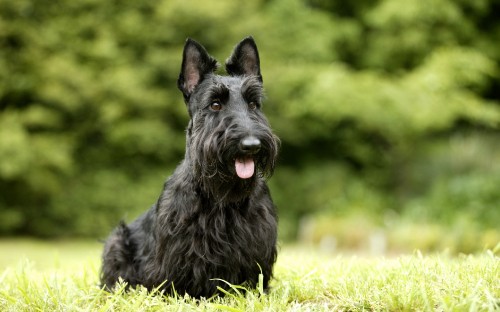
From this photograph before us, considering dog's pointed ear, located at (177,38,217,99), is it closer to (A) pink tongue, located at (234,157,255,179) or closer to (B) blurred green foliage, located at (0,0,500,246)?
(A) pink tongue, located at (234,157,255,179)

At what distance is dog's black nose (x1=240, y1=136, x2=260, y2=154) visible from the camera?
10.4 feet

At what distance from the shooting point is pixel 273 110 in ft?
46.3

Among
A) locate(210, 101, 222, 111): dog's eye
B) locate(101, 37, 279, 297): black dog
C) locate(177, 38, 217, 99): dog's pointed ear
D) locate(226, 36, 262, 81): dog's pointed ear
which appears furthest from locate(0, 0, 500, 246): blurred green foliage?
locate(210, 101, 222, 111): dog's eye

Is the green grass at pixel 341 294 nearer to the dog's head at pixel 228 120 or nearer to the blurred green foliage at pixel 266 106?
the dog's head at pixel 228 120

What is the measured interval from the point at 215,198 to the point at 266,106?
34.9ft

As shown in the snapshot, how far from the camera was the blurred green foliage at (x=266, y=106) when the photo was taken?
1216cm

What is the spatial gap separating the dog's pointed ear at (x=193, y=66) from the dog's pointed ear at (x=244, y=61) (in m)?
0.17

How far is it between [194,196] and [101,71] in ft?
33.8

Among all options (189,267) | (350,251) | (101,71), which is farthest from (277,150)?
(101,71)

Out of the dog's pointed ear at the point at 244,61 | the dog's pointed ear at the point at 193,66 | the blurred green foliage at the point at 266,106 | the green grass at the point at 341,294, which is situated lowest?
the green grass at the point at 341,294

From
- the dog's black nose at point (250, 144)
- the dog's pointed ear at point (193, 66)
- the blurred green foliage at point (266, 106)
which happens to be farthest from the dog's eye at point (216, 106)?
the blurred green foliage at point (266, 106)

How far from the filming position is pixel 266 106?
1396 centimetres

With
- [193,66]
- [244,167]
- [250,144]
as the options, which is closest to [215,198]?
[244,167]

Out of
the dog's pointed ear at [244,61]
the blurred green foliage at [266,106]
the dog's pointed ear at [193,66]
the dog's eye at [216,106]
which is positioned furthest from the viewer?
the blurred green foliage at [266,106]
